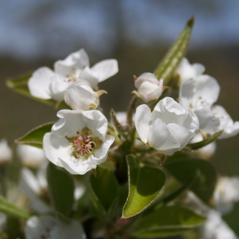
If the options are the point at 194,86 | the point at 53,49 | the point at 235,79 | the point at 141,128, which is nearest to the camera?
the point at 141,128

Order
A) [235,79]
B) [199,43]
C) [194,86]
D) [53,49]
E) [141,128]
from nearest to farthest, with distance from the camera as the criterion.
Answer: [141,128] → [194,86] → [53,49] → [199,43] → [235,79]

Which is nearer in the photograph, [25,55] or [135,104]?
[135,104]

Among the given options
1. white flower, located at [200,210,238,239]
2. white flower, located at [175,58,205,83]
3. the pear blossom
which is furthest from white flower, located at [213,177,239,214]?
the pear blossom

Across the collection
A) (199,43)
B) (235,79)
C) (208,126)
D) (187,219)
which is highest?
(208,126)

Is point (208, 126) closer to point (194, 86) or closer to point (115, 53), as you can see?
point (194, 86)

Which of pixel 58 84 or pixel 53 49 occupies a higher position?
pixel 58 84

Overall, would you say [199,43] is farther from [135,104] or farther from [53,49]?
[135,104]

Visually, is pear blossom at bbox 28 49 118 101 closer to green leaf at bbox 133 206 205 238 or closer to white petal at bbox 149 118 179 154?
white petal at bbox 149 118 179 154

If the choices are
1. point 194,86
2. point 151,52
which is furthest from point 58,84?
point 151,52
